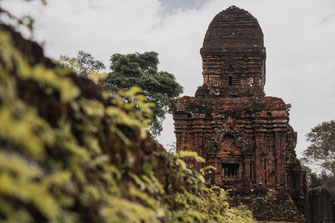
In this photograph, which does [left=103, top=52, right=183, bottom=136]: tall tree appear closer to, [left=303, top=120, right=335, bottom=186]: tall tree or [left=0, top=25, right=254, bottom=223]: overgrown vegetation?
[left=303, top=120, right=335, bottom=186]: tall tree

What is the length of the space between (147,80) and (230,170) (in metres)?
11.1

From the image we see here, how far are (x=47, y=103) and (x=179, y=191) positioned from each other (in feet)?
5.43

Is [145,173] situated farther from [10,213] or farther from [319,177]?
[319,177]

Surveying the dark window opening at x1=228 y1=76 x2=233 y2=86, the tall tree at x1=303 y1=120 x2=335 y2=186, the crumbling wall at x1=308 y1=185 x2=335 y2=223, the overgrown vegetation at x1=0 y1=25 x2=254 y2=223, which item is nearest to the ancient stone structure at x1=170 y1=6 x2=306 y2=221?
the dark window opening at x1=228 y1=76 x2=233 y2=86

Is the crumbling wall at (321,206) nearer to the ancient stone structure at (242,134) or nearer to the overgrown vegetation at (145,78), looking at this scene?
the ancient stone structure at (242,134)

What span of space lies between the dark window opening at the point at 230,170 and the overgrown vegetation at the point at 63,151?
34.4 ft

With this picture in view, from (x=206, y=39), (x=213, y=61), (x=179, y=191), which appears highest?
(x=206, y=39)

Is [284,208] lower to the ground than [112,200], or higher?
higher

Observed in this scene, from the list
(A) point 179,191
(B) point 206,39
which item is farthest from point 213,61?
(A) point 179,191

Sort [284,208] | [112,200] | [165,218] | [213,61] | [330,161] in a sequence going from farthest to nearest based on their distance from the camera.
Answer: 1. [330,161]
2. [213,61]
3. [284,208]
4. [165,218]
5. [112,200]

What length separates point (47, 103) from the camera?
149 cm

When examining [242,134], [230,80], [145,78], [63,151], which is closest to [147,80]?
[145,78]

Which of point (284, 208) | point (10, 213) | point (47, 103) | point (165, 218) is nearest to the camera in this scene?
point (10, 213)

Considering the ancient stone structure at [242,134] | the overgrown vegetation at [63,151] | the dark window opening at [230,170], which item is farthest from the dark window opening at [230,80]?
the overgrown vegetation at [63,151]
